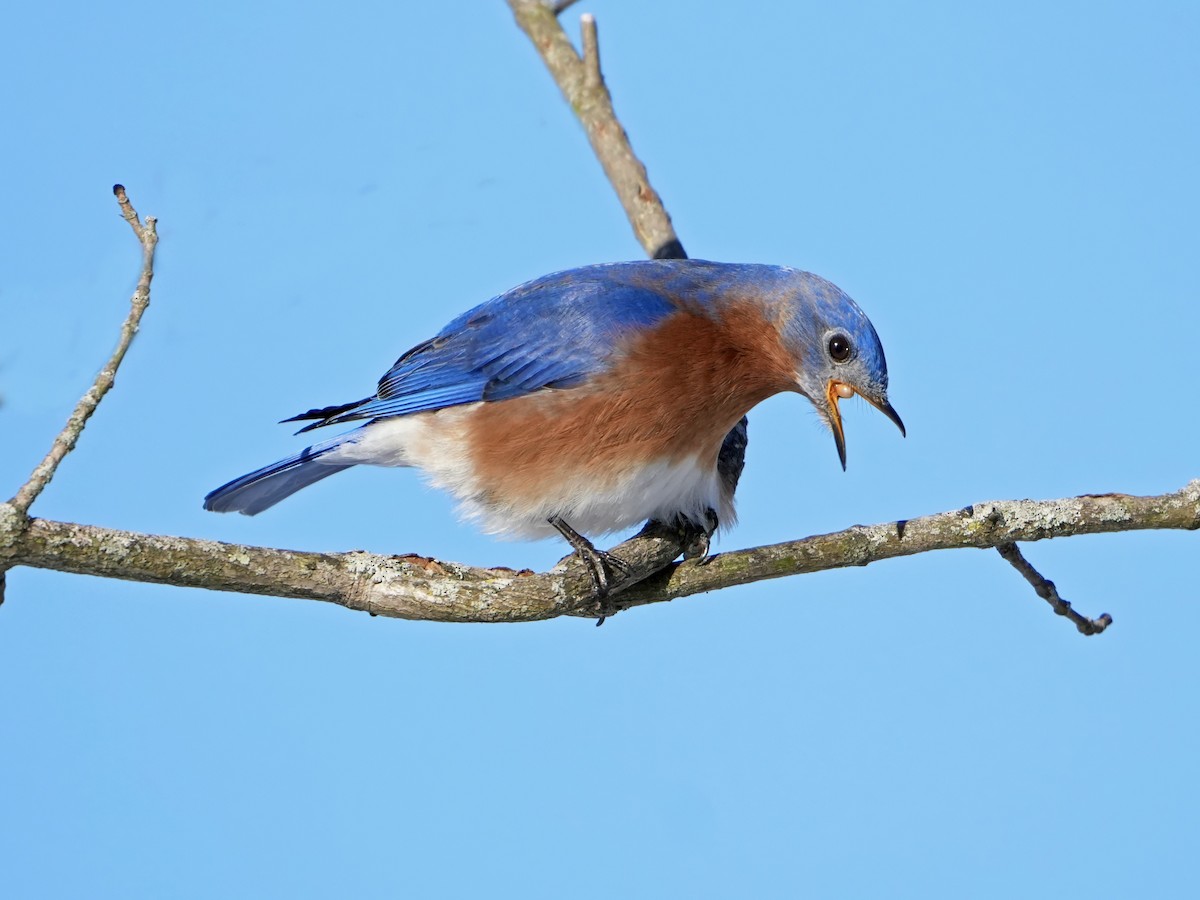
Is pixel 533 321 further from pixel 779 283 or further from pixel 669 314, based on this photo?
pixel 779 283

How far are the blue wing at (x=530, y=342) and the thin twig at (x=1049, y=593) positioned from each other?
1.58 meters

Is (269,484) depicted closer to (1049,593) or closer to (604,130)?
(604,130)

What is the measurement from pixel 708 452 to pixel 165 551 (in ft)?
7.15

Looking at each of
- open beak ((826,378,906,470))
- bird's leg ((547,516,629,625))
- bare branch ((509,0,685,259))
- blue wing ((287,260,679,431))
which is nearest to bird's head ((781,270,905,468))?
open beak ((826,378,906,470))

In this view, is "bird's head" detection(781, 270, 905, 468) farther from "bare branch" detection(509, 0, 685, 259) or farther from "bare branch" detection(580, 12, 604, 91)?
"bare branch" detection(580, 12, 604, 91)

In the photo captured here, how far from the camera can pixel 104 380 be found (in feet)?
11.0

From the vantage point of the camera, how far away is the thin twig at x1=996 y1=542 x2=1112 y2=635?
4.11m

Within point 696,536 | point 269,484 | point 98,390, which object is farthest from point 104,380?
point 696,536

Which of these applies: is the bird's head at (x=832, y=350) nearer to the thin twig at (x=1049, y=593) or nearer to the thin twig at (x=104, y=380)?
the thin twig at (x=1049, y=593)

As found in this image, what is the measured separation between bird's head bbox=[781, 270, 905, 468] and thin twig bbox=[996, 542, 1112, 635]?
647 millimetres

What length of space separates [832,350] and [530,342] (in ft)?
3.86

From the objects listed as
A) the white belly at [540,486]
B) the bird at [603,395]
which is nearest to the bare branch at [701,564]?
the bird at [603,395]

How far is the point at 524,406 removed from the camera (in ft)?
15.5

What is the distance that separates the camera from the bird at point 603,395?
463 cm
